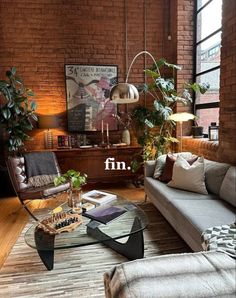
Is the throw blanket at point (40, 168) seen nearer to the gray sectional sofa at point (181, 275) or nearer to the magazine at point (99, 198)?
the magazine at point (99, 198)

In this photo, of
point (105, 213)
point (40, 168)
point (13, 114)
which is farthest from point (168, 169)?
point (13, 114)

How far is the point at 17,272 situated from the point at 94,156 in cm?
230

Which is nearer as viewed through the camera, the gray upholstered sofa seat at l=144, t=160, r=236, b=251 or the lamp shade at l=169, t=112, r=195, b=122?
the gray upholstered sofa seat at l=144, t=160, r=236, b=251

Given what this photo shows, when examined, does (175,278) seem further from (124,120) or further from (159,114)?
(124,120)

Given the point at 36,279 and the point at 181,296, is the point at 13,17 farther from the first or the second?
the point at 181,296

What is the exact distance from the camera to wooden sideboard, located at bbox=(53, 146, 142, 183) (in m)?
4.07

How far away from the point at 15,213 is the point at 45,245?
167cm

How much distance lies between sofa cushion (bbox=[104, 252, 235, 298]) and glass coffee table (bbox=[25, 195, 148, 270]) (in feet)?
1.98

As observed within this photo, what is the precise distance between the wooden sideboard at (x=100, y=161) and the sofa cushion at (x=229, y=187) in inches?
72.0

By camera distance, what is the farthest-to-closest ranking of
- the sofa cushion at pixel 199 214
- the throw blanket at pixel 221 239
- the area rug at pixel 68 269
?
the sofa cushion at pixel 199 214, the area rug at pixel 68 269, the throw blanket at pixel 221 239

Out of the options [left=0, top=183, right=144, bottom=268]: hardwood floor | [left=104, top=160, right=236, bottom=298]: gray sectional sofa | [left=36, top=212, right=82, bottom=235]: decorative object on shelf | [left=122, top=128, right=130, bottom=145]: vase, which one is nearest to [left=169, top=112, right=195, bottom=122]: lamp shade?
[left=122, top=128, right=130, bottom=145]: vase

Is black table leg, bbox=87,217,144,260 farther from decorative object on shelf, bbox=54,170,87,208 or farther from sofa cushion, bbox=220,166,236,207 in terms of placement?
sofa cushion, bbox=220,166,236,207

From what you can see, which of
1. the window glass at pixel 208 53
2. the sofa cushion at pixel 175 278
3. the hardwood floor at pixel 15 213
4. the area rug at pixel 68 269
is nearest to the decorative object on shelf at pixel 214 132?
the window glass at pixel 208 53

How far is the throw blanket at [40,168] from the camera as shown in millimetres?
3471
